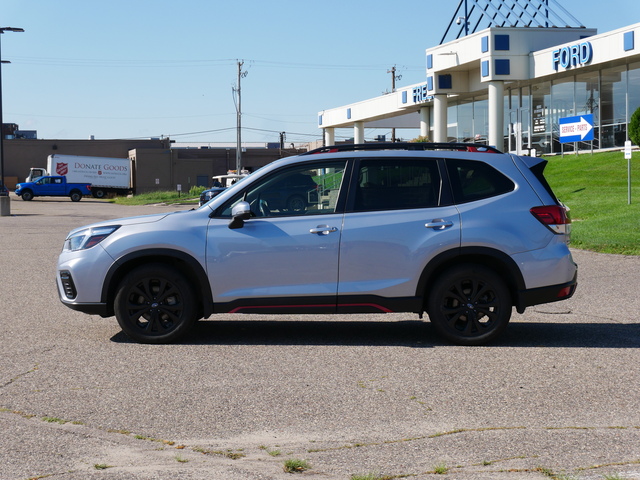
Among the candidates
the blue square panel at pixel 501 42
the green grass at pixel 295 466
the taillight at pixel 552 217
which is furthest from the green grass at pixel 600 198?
the green grass at pixel 295 466

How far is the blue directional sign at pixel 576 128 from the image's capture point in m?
40.1

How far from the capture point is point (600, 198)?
2875cm

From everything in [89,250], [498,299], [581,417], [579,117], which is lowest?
[581,417]

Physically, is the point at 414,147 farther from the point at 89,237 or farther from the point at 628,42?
the point at 628,42

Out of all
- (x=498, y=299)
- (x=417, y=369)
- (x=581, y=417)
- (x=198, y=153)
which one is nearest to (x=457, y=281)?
(x=498, y=299)

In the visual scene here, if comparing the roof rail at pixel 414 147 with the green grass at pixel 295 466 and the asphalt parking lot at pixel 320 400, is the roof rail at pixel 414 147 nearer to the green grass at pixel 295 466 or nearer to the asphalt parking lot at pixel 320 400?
the asphalt parking lot at pixel 320 400

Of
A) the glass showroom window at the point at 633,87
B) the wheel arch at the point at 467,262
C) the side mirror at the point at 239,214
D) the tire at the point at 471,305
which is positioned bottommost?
the tire at the point at 471,305

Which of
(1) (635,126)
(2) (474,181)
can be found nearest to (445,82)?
(1) (635,126)

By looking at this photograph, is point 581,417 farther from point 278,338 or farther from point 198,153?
point 198,153

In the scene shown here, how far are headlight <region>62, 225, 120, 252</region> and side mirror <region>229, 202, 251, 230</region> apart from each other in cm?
118

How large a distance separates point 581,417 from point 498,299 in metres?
2.55

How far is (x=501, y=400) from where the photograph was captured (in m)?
6.25

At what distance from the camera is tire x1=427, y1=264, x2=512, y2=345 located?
8.23 meters

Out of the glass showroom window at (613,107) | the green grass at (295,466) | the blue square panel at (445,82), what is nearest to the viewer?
the green grass at (295,466)
